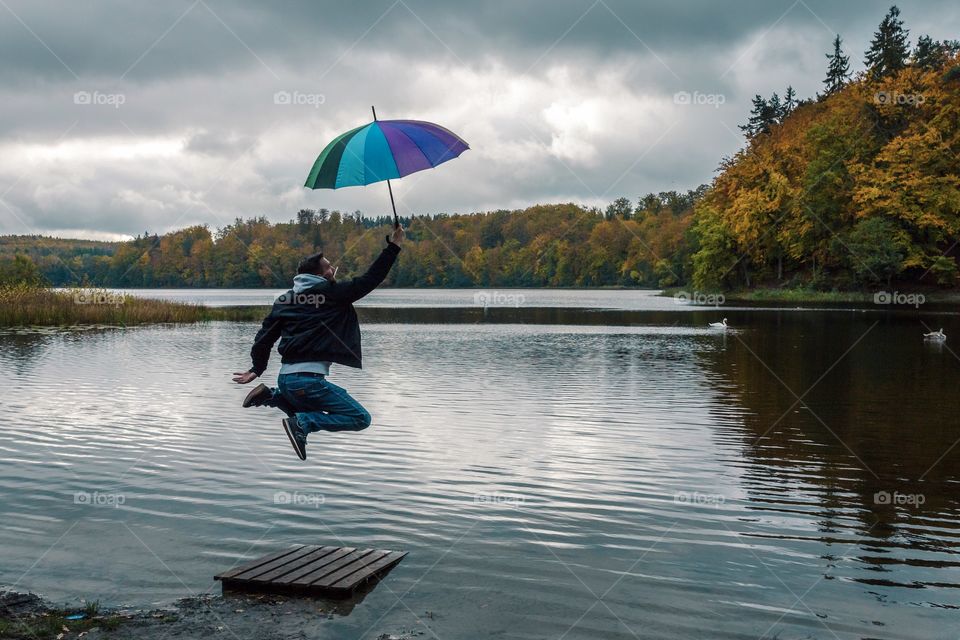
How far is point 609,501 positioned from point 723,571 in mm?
2682

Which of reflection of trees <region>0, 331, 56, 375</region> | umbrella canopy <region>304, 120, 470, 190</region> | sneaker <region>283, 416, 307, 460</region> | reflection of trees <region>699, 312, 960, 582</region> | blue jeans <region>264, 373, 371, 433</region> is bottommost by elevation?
reflection of trees <region>699, 312, 960, 582</region>

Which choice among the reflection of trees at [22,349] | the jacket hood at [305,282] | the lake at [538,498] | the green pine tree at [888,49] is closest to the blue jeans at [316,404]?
the jacket hood at [305,282]

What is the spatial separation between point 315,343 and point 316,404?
61 cm

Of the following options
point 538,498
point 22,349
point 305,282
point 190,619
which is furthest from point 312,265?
point 22,349

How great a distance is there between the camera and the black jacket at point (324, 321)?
24.4 ft

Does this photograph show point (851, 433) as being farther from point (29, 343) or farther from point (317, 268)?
point (29, 343)

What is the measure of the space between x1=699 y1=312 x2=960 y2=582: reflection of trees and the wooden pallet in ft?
15.8

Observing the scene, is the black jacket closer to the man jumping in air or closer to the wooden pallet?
the man jumping in air

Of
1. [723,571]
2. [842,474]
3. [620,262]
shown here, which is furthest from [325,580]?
[620,262]

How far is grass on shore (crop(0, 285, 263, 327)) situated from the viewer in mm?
43938

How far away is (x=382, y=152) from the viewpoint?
800 centimetres

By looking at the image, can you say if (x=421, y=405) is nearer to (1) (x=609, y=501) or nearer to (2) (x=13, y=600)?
(1) (x=609, y=501)

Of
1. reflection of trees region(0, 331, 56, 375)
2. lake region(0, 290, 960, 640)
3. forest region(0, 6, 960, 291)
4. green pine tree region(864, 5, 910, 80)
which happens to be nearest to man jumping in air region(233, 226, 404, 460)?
lake region(0, 290, 960, 640)

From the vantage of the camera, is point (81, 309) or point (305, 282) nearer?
point (305, 282)
